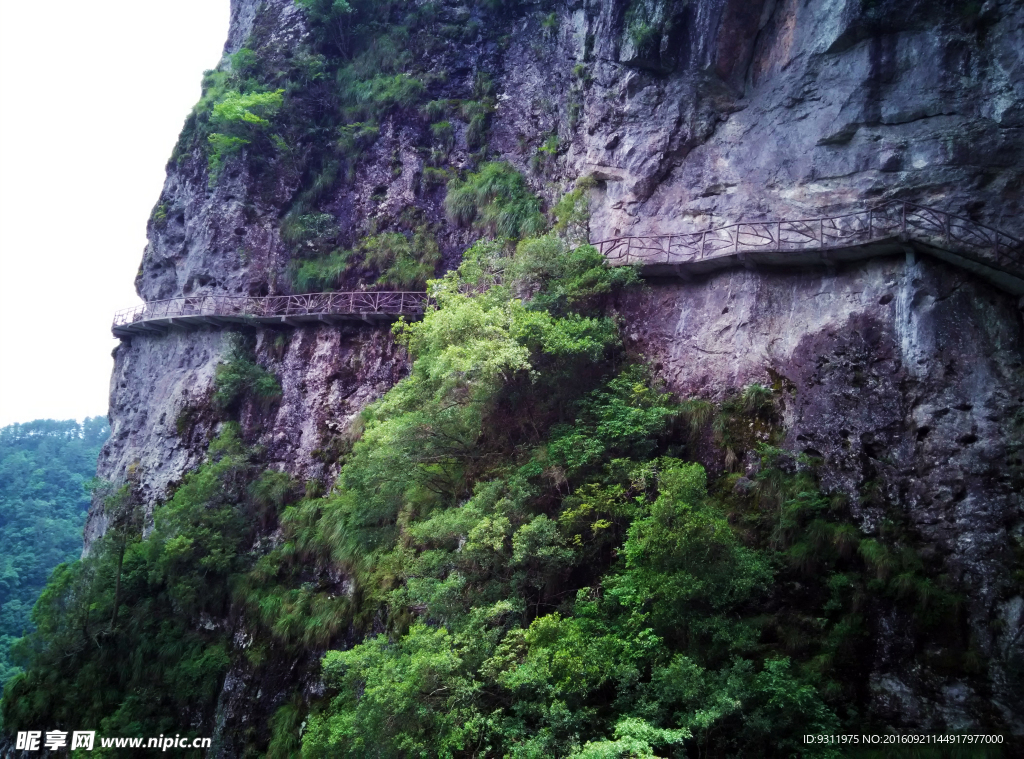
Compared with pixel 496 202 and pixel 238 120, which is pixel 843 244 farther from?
pixel 238 120

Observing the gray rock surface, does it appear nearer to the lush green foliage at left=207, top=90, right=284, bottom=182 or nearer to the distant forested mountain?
the lush green foliage at left=207, top=90, right=284, bottom=182

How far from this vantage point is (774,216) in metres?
13.6

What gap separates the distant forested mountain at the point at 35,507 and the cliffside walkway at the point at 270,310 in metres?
11.4

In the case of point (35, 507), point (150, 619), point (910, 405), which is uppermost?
point (910, 405)

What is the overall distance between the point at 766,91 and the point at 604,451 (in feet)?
25.2

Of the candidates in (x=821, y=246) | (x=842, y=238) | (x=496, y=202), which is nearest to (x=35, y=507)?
(x=496, y=202)

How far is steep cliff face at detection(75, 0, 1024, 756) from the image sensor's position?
10258 mm

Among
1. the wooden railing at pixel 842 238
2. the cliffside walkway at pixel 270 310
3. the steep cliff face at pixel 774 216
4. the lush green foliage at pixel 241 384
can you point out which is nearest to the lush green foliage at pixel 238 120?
the steep cliff face at pixel 774 216

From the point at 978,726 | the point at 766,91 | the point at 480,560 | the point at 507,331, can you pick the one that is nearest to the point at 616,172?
the point at 766,91

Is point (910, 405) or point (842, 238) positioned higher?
point (842, 238)

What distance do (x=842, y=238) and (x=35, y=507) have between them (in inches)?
1698

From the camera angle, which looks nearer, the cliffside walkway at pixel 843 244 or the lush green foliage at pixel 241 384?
the cliffside walkway at pixel 843 244

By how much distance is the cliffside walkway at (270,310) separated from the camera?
65.2 feet

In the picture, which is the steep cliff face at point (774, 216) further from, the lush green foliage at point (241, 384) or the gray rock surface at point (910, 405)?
the lush green foliage at point (241, 384)
